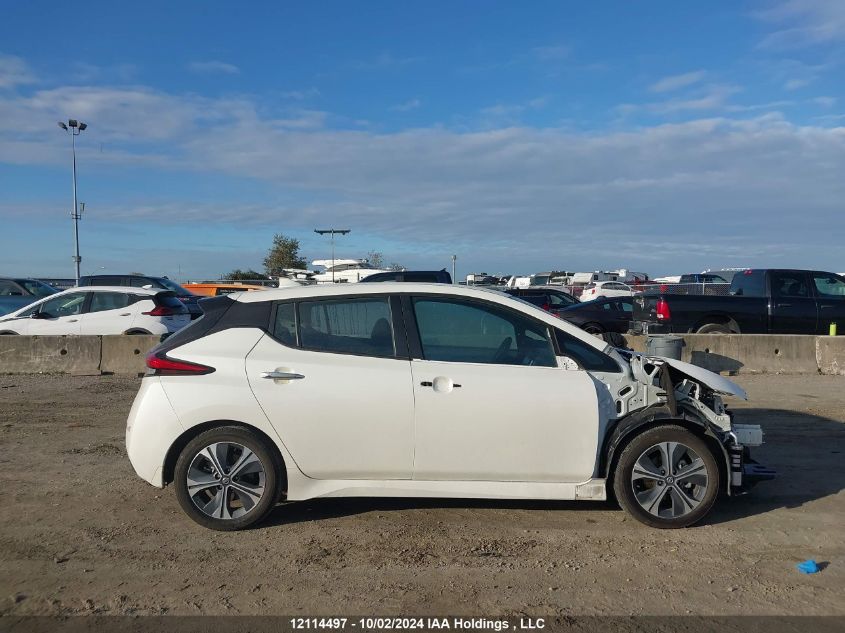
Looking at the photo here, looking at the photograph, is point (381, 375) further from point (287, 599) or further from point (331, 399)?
point (287, 599)

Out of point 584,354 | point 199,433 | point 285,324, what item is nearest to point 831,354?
point 584,354

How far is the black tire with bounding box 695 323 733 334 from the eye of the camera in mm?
15547

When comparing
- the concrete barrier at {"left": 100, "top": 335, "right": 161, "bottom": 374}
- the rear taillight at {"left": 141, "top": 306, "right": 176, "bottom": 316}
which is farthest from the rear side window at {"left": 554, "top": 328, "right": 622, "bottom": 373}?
the rear taillight at {"left": 141, "top": 306, "right": 176, "bottom": 316}

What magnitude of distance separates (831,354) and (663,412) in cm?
1030

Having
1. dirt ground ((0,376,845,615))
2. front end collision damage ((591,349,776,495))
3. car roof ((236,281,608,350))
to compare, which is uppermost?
car roof ((236,281,608,350))

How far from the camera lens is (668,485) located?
5215 mm

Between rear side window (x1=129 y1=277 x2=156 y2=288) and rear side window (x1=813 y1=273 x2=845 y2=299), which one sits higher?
rear side window (x1=129 y1=277 x2=156 y2=288)

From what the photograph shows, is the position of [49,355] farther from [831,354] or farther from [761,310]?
[831,354]

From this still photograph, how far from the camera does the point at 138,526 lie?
5.39 meters

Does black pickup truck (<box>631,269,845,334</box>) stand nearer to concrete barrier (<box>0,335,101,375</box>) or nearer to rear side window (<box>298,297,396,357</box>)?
concrete barrier (<box>0,335,101,375</box>)

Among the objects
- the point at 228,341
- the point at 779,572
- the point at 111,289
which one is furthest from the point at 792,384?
the point at 111,289

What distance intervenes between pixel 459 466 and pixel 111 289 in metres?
11.8

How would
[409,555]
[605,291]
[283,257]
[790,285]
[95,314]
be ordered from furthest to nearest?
→ [283,257] → [605,291] → [790,285] → [95,314] → [409,555]

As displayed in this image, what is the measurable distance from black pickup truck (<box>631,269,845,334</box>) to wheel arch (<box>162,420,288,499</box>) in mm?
11638
